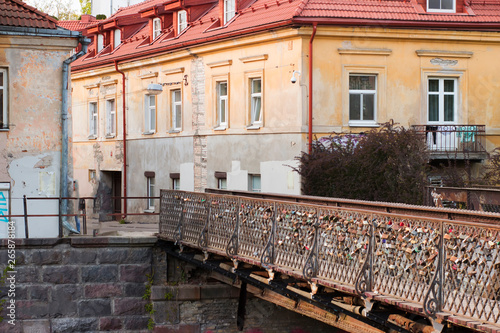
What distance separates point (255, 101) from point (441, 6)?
225 inches

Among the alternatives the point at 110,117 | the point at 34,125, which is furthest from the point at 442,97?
the point at 110,117

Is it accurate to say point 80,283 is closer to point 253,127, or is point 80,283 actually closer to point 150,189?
point 253,127

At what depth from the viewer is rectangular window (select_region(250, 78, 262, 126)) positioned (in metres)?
25.9

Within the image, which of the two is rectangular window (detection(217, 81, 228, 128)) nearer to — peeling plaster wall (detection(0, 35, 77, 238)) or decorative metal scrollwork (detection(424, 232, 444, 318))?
peeling plaster wall (detection(0, 35, 77, 238))

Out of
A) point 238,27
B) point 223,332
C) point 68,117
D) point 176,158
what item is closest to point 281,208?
point 223,332

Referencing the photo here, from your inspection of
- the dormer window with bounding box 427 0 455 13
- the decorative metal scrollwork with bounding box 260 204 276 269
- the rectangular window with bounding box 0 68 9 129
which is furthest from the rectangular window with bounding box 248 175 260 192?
the decorative metal scrollwork with bounding box 260 204 276 269

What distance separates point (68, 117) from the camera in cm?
2062

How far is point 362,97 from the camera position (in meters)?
24.5

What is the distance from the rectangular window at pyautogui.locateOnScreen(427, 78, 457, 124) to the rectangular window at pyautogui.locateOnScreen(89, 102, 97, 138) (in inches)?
619

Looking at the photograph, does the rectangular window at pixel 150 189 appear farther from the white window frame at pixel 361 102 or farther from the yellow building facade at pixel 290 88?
the white window frame at pixel 361 102

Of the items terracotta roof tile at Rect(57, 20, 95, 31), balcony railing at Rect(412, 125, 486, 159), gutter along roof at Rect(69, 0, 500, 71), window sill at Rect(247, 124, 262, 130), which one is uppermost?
terracotta roof tile at Rect(57, 20, 95, 31)

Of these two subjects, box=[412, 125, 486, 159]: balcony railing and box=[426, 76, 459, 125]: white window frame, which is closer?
box=[412, 125, 486, 159]: balcony railing

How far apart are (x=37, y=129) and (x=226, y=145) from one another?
771 centimetres

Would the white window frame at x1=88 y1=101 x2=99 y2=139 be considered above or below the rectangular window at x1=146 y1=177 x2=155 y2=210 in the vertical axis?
above
